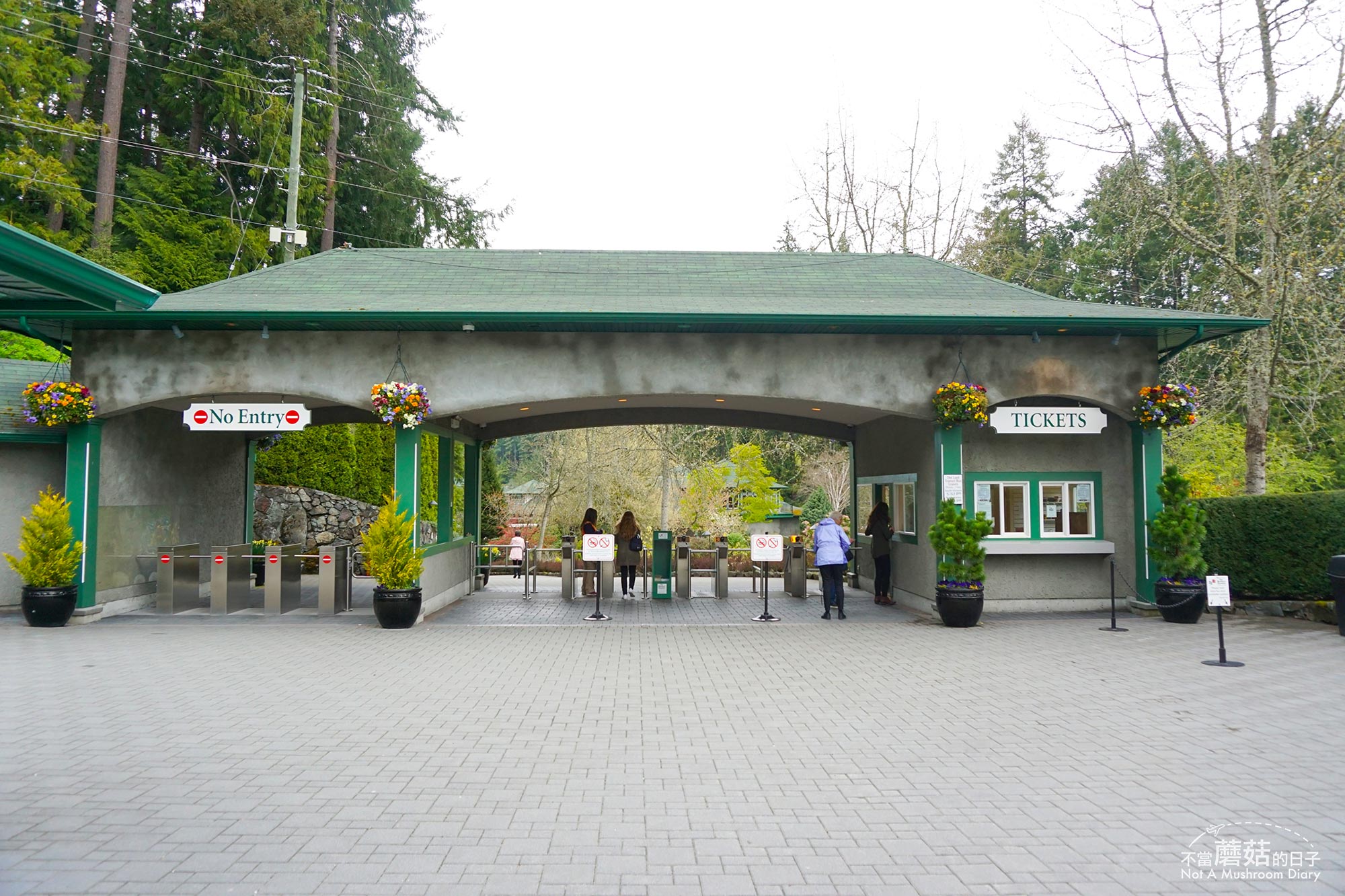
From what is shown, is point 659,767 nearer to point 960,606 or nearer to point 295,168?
point 960,606

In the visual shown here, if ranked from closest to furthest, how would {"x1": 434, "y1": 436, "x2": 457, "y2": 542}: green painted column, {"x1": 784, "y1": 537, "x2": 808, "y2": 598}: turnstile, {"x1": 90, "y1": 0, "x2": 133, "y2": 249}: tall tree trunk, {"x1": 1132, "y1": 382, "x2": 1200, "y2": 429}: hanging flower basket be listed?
{"x1": 1132, "y1": 382, "x2": 1200, "y2": 429}: hanging flower basket < {"x1": 434, "y1": 436, "x2": 457, "y2": 542}: green painted column < {"x1": 784, "y1": 537, "x2": 808, "y2": 598}: turnstile < {"x1": 90, "y1": 0, "x2": 133, "y2": 249}: tall tree trunk

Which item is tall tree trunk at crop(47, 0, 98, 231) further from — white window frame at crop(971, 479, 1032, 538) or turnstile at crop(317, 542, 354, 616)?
white window frame at crop(971, 479, 1032, 538)

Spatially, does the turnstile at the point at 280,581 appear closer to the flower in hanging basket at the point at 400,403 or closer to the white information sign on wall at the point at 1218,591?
the flower in hanging basket at the point at 400,403

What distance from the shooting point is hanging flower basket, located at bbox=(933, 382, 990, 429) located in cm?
1198

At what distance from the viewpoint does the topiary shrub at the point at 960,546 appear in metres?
11.6

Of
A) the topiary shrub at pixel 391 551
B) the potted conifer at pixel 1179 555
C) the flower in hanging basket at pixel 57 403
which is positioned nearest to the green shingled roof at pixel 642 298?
the flower in hanging basket at pixel 57 403

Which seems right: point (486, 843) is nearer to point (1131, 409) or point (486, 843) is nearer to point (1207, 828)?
point (1207, 828)

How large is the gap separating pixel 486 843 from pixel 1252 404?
1671 cm

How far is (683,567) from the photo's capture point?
1556 cm

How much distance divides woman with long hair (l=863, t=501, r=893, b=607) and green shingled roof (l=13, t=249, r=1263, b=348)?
3.70 meters

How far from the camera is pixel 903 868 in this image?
4137 millimetres

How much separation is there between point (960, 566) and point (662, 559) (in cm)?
542

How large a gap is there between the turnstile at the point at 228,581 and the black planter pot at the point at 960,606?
1094 centimetres

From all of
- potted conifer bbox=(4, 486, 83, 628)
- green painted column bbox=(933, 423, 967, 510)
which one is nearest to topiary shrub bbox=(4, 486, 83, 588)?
potted conifer bbox=(4, 486, 83, 628)
